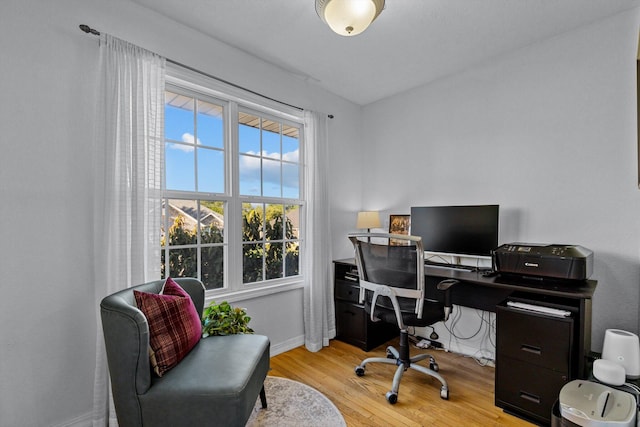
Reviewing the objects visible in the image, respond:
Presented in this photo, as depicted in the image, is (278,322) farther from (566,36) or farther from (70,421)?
(566,36)

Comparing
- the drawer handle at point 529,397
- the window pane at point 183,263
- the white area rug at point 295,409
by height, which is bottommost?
the white area rug at point 295,409

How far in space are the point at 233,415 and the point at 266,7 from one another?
2.34m

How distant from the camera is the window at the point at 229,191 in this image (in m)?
2.31

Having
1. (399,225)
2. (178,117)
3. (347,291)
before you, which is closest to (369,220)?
(399,225)

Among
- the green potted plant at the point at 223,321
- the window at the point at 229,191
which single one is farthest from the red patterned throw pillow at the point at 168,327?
the window at the point at 229,191

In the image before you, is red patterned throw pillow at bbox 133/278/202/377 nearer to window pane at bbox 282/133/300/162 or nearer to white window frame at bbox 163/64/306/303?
white window frame at bbox 163/64/306/303

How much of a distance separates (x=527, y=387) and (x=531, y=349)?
0.24m

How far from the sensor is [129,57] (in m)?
1.90

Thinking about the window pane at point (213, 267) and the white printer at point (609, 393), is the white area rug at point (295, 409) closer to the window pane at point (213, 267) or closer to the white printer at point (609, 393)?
the window pane at point (213, 267)

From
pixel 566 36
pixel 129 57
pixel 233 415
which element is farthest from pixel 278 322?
pixel 566 36

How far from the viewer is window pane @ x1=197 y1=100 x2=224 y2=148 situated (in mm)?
2441

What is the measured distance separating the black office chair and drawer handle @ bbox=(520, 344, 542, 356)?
46 centimetres

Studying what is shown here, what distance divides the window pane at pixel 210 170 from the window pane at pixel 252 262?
22.7 inches

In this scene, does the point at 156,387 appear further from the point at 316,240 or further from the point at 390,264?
the point at 316,240
